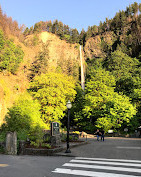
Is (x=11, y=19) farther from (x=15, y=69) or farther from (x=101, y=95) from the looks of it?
(x=101, y=95)

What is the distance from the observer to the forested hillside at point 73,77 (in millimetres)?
36500

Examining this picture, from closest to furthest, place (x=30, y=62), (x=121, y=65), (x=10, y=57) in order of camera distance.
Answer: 1. (x=10, y=57)
2. (x=121, y=65)
3. (x=30, y=62)

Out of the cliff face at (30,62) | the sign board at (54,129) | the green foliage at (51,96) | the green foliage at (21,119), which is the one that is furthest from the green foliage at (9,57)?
the sign board at (54,129)

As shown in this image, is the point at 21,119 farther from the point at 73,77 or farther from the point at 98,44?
the point at 98,44

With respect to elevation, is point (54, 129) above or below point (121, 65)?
below

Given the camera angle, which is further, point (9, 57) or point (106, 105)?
point (9, 57)

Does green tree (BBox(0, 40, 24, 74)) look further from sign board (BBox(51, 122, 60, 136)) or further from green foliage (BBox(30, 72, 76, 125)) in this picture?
sign board (BBox(51, 122, 60, 136))

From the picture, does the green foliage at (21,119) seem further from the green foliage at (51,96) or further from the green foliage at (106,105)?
the green foliage at (106,105)

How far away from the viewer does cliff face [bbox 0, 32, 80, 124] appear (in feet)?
131

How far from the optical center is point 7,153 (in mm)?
13102

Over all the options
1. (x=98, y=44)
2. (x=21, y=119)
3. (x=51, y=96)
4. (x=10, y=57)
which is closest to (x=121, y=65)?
(x=51, y=96)

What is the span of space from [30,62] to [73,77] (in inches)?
651

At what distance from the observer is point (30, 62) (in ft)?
214

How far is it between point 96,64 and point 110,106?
30.0 meters
